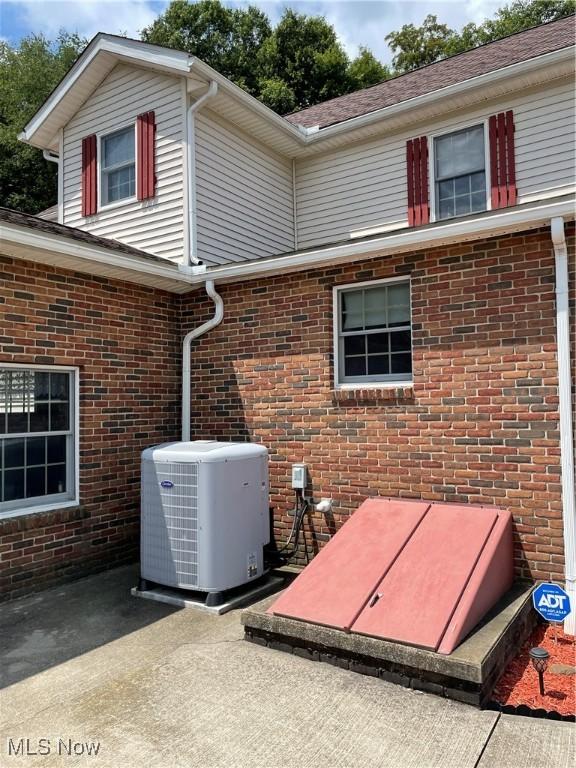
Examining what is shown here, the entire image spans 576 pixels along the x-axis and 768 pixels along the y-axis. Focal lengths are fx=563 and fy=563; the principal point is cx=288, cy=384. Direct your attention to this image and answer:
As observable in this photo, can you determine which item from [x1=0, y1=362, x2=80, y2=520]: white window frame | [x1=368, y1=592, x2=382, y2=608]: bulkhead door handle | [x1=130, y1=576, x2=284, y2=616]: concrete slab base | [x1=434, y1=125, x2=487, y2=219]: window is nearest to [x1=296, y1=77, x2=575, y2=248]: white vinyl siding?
[x1=434, y1=125, x2=487, y2=219]: window

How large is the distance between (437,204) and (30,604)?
24.4ft

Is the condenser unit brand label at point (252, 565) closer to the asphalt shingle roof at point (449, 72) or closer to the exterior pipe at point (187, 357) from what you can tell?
the exterior pipe at point (187, 357)

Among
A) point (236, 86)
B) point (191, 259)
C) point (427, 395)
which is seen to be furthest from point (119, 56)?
point (427, 395)

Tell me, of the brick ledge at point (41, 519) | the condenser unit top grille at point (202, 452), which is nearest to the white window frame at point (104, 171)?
the condenser unit top grille at point (202, 452)

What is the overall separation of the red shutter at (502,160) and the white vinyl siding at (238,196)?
3391 millimetres

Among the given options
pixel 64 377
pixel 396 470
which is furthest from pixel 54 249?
pixel 396 470

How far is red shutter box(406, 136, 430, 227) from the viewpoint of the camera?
8555 millimetres

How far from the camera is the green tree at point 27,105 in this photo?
23125 millimetres

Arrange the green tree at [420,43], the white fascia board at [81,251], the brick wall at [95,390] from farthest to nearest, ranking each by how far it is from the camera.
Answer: the green tree at [420,43], the brick wall at [95,390], the white fascia board at [81,251]

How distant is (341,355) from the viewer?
6.38 meters

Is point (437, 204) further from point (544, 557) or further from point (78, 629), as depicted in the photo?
point (78, 629)

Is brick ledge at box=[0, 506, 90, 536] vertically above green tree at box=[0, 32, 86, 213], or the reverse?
green tree at box=[0, 32, 86, 213]

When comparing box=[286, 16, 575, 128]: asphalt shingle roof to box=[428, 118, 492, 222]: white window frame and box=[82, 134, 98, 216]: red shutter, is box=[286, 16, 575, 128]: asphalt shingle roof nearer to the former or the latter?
box=[428, 118, 492, 222]: white window frame

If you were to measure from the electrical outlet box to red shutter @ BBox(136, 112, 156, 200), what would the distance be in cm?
459
